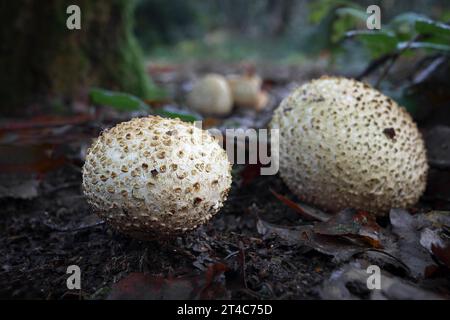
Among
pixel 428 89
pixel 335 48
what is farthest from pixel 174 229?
pixel 335 48

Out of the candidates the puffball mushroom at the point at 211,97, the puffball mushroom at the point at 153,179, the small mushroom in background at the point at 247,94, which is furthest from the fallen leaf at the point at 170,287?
the small mushroom in background at the point at 247,94

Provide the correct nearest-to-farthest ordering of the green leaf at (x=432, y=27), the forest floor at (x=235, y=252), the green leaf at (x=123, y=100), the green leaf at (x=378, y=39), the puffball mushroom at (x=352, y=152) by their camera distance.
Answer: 1. the forest floor at (x=235, y=252)
2. the puffball mushroom at (x=352, y=152)
3. the green leaf at (x=432, y=27)
4. the green leaf at (x=378, y=39)
5. the green leaf at (x=123, y=100)

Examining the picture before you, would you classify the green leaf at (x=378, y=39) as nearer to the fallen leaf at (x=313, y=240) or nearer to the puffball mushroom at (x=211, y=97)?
the fallen leaf at (x=313, y=240)

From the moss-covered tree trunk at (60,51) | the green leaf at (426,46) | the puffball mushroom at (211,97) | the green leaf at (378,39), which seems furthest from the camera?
the puffball mushroom at (211,97)

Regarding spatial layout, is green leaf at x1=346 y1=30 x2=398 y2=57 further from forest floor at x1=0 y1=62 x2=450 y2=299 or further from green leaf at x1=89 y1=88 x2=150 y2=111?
green leaf at x1=89 y1=88 x2=150 y2=111

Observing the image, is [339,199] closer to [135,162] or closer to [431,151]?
[431,151]
